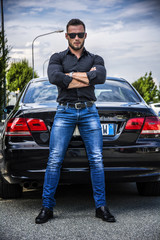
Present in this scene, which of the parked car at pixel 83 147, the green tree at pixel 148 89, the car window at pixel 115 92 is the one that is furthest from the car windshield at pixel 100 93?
the green tree at pixel 148 89

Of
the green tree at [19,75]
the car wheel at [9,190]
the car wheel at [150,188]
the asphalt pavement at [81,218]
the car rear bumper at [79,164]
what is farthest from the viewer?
the green tree at [19,75]

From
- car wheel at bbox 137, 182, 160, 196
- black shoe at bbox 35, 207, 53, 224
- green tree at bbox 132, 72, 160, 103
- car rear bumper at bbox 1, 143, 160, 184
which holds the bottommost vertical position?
green tree at bbox 132, 72, 160, 103

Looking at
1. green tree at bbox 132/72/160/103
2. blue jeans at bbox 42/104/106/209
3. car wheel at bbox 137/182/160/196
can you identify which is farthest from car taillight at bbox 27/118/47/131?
green tree at bbox 132/72/160/103

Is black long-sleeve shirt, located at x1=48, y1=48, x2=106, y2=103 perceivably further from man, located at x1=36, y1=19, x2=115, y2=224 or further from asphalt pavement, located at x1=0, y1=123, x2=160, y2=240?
asphalt pavement, located at x1=0, y1=123, x2=160, y2=240

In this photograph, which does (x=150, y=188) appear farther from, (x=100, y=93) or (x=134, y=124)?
(x=100, y=93)

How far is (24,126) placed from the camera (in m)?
3.86

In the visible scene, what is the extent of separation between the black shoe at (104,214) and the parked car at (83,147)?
318mm

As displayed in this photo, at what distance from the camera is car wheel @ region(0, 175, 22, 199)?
4492mm

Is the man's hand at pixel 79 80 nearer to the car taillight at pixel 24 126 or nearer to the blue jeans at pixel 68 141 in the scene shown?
the blue jeans at pixel 68 141

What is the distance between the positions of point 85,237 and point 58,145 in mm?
902

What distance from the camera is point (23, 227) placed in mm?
3502

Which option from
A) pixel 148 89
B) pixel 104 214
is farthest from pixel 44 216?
pixel 148 89

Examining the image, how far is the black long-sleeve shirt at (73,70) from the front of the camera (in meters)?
3.68

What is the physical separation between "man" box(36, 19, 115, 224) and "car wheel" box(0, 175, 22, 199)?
902 millimetres
